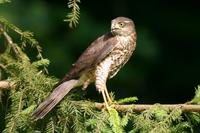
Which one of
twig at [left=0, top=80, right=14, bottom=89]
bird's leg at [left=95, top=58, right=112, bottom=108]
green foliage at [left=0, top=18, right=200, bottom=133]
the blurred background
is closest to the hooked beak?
bird's leg at [left=95, top=58, right=112, bottom=108]

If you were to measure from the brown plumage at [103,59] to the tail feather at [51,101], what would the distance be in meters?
0.02

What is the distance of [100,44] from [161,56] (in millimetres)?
3866

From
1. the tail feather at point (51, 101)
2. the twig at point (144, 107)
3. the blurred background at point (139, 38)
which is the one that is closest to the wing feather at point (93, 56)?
the tail feather at point (51, 101)

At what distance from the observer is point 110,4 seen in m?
8.92

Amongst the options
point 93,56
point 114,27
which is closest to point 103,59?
point 93,56

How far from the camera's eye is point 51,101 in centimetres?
416

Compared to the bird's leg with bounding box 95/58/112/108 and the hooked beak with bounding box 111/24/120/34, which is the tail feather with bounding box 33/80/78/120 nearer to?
the bird's leg with bounding box 95/58/112/108

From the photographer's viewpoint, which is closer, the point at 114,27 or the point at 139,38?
the point at 114,27

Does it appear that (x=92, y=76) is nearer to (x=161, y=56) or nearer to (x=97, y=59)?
(x=97, y=59)

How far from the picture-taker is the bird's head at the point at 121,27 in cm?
503

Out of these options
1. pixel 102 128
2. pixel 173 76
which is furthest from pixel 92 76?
pixel 173 76

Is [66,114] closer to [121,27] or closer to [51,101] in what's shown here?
[51,101]

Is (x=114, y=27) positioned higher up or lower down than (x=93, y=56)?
higher up

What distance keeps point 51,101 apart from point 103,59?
2.49 ft
